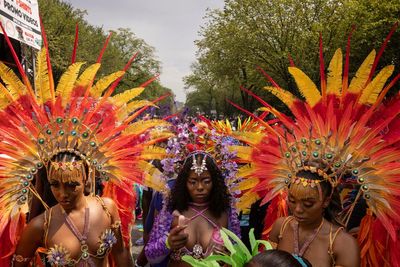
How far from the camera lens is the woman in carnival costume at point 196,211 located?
320 centimetres

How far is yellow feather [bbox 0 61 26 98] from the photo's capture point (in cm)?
300

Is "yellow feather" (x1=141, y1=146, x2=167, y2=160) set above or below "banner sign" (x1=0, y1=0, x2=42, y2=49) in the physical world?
below

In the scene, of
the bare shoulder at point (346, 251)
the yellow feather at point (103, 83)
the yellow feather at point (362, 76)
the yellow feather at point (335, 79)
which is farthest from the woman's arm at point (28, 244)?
the yellow feather at point (362, 76)

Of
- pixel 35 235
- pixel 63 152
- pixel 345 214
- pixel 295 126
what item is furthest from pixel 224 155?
pixel 35 235

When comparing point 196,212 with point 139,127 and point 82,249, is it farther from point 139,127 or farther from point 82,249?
point 82,249

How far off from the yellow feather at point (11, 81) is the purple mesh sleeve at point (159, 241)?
55.6 inches

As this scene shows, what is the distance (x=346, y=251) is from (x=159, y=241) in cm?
135

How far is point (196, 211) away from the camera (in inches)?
133

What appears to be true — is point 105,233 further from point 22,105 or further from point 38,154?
point 22,105

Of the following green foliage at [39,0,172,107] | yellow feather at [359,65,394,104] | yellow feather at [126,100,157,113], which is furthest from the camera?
green foliage at [39,0,172,107]

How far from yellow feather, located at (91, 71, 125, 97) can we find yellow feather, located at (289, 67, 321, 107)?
4.32 feet

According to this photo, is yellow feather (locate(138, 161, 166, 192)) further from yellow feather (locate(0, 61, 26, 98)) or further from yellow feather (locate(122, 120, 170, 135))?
yellow feather (locate(0, 61, 26, 98))

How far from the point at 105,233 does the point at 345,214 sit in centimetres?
172

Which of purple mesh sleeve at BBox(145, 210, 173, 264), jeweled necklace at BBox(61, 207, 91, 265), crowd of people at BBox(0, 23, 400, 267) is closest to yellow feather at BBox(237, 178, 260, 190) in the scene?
crowd of people at BBox(0, 23, 400, 267)
